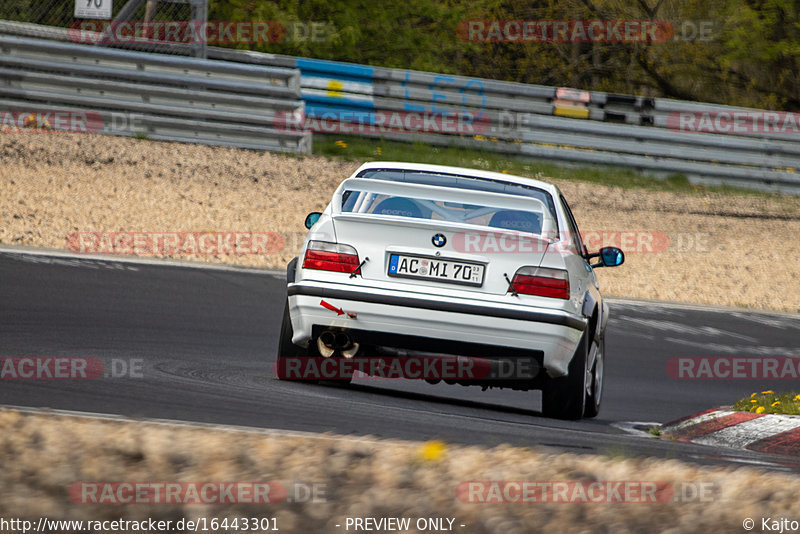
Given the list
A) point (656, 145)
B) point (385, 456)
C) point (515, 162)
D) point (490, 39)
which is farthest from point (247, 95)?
point (385, 456)

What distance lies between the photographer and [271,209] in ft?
46.7

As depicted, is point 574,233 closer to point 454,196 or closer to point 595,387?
point 595,387

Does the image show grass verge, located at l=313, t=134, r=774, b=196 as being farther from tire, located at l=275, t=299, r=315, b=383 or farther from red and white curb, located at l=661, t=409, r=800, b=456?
tire, located at l=275, t=299, r=315, b=383

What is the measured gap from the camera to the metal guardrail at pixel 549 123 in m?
17.3

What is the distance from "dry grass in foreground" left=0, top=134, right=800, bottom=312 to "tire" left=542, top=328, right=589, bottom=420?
18.8 feet

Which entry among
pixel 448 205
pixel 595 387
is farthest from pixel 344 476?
pixel 595 387

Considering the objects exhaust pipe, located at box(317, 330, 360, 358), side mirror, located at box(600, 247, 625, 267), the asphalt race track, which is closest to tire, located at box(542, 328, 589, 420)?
the asphalt race track

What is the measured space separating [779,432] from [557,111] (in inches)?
454

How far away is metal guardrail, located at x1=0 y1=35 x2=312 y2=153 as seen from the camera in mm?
15742

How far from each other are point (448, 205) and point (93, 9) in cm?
987

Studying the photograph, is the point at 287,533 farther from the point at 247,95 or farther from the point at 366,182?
the point at 247,95

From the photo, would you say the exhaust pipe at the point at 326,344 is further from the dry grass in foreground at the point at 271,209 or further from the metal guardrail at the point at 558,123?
the metal guardrail at the point at 558,123

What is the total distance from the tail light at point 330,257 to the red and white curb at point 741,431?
222cm

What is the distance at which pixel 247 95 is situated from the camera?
16203 mm
